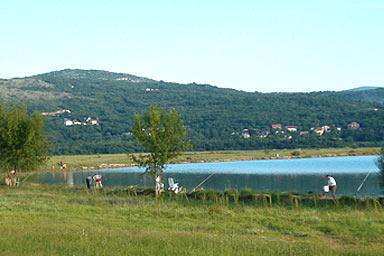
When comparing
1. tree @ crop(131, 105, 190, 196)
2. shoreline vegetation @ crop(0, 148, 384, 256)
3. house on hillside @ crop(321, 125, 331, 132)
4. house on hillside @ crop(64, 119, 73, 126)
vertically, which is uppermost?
house on hillside @ crop(64, 119, 73, 126)

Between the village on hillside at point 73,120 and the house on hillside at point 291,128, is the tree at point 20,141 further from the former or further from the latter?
the village on hillside at point 73,120

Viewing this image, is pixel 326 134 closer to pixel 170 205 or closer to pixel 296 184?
pixel 296 184

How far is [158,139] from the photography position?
25266mm

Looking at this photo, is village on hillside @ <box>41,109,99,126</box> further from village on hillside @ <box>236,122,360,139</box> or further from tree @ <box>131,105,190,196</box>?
tree @ <box>131,105,190,196</box>

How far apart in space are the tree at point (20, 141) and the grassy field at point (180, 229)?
29.4ft

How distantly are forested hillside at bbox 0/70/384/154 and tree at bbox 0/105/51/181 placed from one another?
63219 millimetres

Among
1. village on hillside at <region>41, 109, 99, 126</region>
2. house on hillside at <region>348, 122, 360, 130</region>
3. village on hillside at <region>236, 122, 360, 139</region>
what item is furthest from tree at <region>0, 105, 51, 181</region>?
village on hillside at <region>41, 109, 99, 126</region>

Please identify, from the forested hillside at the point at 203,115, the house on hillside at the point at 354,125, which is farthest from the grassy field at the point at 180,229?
the house on hillside at the point at 354,125

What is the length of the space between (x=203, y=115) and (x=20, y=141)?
329 ft

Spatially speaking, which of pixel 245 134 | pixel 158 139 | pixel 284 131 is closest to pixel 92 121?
pixel 245 134

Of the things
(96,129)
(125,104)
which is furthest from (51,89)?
(96,129)

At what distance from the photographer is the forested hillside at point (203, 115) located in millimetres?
97125

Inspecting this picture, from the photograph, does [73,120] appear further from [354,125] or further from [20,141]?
[20,141]

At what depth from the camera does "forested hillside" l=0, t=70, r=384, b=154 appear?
97.1m
